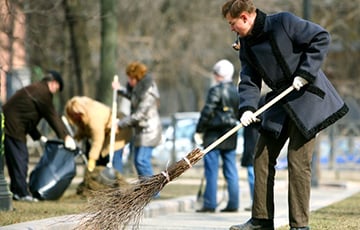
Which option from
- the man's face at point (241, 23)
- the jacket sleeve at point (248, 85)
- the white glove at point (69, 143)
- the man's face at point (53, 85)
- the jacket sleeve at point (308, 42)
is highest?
the man's face at point (241, 23)

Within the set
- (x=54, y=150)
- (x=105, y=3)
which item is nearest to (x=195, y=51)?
(x=105, y=3)

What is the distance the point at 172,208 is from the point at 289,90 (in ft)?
18.1

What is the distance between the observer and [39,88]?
13812 millimetres

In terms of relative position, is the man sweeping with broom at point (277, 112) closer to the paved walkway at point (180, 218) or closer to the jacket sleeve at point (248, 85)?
the jacket sleeve at point (248, 85)

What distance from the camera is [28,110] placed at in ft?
45.3

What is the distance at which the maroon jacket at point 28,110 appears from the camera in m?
13.8

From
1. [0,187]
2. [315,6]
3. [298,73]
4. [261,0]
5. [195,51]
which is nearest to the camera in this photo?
[298,73]

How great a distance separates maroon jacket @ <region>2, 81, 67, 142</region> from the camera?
13750 mm

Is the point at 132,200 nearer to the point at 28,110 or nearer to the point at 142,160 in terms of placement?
the point at 28,110

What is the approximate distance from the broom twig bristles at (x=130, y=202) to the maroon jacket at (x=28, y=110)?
207 inches

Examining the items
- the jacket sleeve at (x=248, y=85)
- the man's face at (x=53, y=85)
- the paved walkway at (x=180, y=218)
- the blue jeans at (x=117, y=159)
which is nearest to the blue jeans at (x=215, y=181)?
the paved walkway at (x=180, y=218)

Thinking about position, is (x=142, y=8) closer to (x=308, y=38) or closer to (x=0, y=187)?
(x=0, y=187)

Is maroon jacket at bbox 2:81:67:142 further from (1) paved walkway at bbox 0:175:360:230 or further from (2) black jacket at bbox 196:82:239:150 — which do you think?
(2) black jacket at bbox 196:82:239:150

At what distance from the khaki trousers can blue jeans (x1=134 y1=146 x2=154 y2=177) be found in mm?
5926
